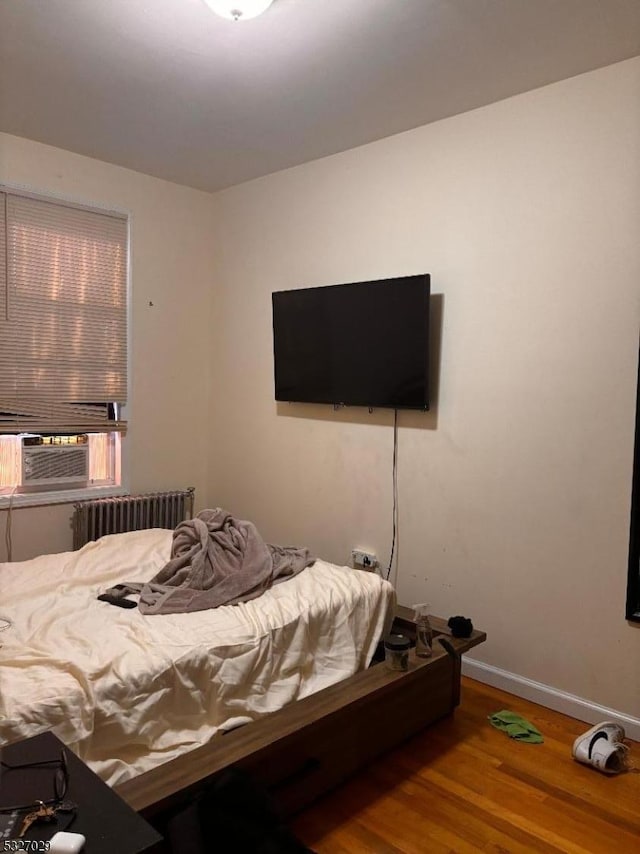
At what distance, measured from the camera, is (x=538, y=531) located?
120 inches

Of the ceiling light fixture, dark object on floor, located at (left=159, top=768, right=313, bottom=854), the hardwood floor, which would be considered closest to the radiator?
the hardwood floor

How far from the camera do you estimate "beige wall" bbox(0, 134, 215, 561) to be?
404 cm

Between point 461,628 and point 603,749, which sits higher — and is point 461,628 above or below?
above

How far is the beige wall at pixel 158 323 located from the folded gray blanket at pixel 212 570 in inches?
63.3

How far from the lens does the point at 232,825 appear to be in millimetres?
1514

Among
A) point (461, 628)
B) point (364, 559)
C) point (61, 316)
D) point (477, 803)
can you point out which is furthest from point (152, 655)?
point (61, 316)

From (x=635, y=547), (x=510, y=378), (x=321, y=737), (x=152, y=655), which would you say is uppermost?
(x=510, y=378)

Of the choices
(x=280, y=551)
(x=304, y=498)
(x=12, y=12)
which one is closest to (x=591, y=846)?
(x=280, y=551)

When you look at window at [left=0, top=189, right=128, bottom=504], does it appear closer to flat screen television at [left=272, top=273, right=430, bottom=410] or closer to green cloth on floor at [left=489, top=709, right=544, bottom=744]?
flat screen television at [left=272, top=273, right=430, bottom=410]

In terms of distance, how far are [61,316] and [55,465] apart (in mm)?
966

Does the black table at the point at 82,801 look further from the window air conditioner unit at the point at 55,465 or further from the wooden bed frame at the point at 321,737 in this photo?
the window air conditioner unit at the point at 55,465

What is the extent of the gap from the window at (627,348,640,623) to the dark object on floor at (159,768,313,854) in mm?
1872

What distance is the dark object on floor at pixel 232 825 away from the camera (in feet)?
4.80

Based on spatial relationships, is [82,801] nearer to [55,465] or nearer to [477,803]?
[477,803]
